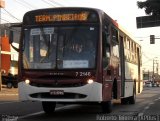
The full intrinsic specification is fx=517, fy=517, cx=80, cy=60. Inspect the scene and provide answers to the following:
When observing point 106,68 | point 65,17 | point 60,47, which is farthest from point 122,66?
Answer: point 60,47

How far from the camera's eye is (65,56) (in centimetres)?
1576

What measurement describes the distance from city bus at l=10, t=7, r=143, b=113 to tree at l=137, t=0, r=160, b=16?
14727 millimetres

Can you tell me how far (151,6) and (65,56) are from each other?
16758mm

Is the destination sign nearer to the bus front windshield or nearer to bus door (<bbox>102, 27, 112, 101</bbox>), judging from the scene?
the bus front windshield

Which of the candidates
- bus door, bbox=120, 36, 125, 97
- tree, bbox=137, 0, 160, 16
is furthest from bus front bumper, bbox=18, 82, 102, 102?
tree, bbox=137, 0, 160, 16

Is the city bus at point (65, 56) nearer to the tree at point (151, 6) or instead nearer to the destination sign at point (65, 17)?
the destination sign at point (65, 17)

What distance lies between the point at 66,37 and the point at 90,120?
2.67 meters

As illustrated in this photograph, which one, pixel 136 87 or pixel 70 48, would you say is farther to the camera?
pixel 136 87

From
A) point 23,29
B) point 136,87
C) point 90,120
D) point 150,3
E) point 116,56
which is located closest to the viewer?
point 90,120

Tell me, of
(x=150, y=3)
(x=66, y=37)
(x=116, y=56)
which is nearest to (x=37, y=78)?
(x=66, y=37)

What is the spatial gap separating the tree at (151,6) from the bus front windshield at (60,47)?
51.4 feet

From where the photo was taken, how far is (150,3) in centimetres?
3128

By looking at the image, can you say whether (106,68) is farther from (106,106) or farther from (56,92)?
(56,92)

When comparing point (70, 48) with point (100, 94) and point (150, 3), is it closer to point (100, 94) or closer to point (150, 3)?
point (100, 94)
